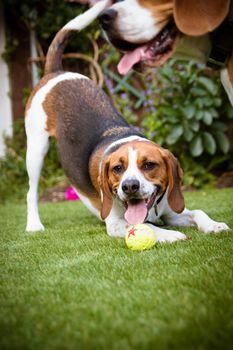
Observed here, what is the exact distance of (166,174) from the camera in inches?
134

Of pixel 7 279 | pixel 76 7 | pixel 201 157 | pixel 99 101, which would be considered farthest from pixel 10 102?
pixel 7 279

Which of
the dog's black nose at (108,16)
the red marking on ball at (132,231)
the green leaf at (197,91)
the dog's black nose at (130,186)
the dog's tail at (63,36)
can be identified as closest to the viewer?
the dog's black nose at (108,16)

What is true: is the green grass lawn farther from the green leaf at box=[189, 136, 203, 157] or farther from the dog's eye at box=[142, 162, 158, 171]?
the green leaf at box=[189, 136, 203, 157]

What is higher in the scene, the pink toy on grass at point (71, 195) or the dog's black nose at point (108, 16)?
the dog's black nose at point (108, 16)

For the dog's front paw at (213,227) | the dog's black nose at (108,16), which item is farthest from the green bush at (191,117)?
the dog's black nose at (108,16)

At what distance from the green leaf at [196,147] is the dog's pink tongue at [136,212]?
3387 mm

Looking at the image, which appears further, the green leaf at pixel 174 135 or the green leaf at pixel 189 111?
the green leaf at pixel 174 135

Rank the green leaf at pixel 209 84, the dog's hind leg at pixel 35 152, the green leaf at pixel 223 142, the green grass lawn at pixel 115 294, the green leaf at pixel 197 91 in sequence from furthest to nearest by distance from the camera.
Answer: the green leaf at pixel 223 142, the green leaf at pixel 197 91, the green leaf at pixel 209 84, the dog's hind leg at pixel 35 152, the green grass lawn at pixel 115 294

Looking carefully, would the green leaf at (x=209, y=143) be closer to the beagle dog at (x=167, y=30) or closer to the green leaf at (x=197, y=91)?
the green leaf at (x=197, y=91)

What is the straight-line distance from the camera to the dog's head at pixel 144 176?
3.29 metres

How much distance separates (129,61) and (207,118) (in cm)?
374

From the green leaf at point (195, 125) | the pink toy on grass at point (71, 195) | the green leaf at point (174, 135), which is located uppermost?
the green leaf at point (195, 125)

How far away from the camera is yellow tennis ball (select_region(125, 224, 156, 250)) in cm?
293

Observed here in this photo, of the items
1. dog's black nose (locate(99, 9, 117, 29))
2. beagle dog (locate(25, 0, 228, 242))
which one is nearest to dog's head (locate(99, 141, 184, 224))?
beagle dog (locate(25, 0, 228, 242))
